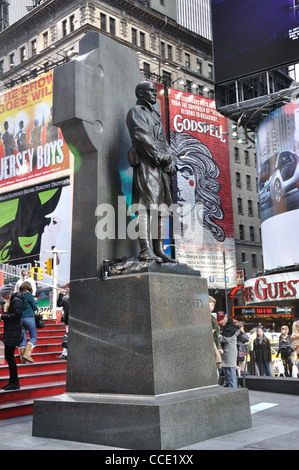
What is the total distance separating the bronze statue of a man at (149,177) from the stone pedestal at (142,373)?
2.00 feet

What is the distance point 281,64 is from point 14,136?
25.8m

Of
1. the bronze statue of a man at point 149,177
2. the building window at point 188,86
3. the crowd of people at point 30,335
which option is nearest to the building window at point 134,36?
the building window at point 188,86

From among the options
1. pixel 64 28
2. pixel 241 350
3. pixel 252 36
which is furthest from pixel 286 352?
pixel 64 28

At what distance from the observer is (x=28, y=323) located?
1160 cm

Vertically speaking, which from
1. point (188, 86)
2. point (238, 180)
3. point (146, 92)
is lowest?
point (146, 92)

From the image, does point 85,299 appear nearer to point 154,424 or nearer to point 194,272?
point 194,272

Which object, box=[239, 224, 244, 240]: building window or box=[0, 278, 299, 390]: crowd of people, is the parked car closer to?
box=[239, 224, 244, 240]: building window

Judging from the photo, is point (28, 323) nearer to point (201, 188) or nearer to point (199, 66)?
point (201, 188)

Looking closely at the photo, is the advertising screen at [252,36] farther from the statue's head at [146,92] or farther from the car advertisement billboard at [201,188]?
the statue's head at [146,92]

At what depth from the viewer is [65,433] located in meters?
6.45

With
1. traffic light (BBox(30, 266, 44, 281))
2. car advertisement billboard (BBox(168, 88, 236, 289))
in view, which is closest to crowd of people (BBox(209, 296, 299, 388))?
traffic light (BBox(30, 266, 44, 281))

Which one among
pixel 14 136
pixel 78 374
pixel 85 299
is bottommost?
pixel 78 374

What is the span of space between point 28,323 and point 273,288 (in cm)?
3614
